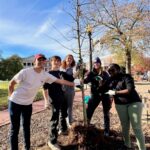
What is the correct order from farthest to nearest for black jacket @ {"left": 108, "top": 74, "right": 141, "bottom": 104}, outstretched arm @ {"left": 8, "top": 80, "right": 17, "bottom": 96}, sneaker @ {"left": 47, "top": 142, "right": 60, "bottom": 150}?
sneaker @ {"left": 47, "top": 142, "right": 60, "bottom": 150}, black jacket @ {"left": 108, "top": 74, "right": 141, "bottom": 104}, outstretched arm @ {"left": 8, "top": 80, "right": 17, "bottom": 96}

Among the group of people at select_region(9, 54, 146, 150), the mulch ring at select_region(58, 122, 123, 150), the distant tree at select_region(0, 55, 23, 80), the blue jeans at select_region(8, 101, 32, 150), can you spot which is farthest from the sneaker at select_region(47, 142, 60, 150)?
the distant tree at select_region(0, 55, 23, 80)

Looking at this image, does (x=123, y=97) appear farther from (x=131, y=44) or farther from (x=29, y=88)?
(x=131, y=44)

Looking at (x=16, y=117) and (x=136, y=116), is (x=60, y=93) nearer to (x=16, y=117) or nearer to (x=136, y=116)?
(x=16, y=117)

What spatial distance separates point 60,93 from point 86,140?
98 cm

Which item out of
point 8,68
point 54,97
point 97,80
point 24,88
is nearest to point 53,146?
point 54,97

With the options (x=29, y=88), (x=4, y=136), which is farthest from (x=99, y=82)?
(x=4, y=136)

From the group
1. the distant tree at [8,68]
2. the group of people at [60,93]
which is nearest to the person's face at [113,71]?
the group of people at [60,93]

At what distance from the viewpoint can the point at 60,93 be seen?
587 cm

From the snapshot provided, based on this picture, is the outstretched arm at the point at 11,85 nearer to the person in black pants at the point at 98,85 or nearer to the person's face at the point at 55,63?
the person's face at the point at 55,63

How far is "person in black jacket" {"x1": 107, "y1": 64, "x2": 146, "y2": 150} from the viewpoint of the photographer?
5391mm

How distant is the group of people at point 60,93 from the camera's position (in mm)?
5125

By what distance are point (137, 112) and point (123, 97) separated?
35 cm

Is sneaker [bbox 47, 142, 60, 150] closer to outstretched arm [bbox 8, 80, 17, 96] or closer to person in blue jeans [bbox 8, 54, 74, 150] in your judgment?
person in blue jeans [bbox 8, 54, 74, 150]

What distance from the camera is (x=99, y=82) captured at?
20.4 ft
